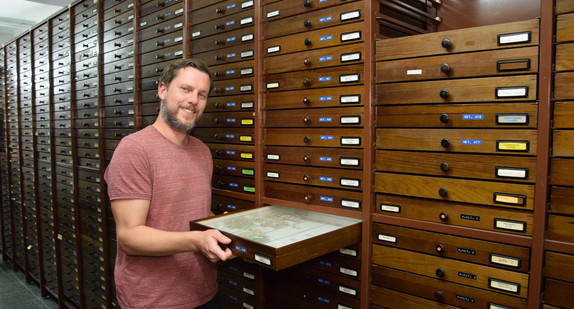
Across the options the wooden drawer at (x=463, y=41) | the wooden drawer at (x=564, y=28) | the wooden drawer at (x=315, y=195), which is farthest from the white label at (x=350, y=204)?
the wooden drawer at (x=564, y=28)

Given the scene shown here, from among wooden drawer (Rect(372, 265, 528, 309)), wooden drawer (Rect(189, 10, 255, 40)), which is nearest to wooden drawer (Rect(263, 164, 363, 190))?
wooden drawer (Rect(372, 265, 528, 309))

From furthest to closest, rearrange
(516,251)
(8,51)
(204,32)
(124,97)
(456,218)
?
(8,51), (124,97), (204,32), (456,218), (516,251)

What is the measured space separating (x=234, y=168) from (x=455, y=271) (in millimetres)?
1201

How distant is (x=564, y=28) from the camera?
3.78 feet

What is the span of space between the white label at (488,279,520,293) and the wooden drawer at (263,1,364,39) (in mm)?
1058

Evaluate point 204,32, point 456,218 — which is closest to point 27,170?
point 204,32

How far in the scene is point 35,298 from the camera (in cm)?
406

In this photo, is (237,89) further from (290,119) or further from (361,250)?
(361,250)

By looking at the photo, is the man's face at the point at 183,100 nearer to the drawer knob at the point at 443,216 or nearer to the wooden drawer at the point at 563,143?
the drawer knob at the point at 443,216

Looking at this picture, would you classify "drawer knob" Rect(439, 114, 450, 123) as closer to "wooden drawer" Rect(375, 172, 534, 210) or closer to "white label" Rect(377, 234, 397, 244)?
"wooden drawer" Rect(375, 172, 534, 210)

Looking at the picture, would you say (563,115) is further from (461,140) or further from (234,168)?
(234,168)

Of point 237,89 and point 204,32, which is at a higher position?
point 204,32

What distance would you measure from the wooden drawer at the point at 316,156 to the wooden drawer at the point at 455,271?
14.1 inches

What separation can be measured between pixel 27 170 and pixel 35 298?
1.33 meters
